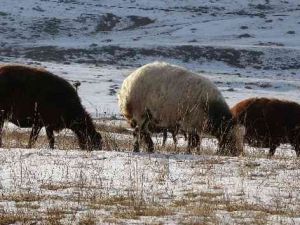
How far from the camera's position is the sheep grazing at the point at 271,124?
1367cm

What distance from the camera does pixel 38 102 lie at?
10.9 m

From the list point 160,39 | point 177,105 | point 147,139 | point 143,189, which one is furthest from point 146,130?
point 160,39

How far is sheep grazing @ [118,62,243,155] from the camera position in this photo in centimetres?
1078

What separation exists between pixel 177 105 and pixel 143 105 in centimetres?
60

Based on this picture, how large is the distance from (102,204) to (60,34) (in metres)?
50.7

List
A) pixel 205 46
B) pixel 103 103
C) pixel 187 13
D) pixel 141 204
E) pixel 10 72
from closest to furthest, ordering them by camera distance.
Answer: pixel 141 204 → pixel 10 72 → pixel 103 103 → pixel 205 46 → pixel 187 13

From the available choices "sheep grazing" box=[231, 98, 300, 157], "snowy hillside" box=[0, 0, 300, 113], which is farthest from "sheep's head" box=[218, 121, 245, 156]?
"snowy hillside" box=[0, 0, 300, 113]

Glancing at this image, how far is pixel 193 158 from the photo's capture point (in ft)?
27.4

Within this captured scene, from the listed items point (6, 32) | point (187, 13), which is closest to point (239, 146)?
point (6, 32)

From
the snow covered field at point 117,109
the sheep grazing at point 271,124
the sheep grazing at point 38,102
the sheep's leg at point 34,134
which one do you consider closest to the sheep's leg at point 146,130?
the snow covered field at point 117,109

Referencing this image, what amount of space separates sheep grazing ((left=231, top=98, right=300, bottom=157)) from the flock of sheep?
2.48 meters

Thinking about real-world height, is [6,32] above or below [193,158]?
below

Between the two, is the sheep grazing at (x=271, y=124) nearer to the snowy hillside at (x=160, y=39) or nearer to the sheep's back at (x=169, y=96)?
the sheep's back at (x=169, y=96)

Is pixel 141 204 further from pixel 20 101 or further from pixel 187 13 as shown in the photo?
pixel 187 13
